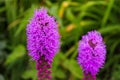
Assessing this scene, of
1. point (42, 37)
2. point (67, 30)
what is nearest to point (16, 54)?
point (67, 30)

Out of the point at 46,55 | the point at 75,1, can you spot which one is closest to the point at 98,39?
the point at 46,55

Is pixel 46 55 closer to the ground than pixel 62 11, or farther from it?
closer to the ground

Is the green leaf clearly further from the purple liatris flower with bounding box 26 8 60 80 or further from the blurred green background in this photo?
the purple liatris flower with bounding box 26 8 60 80

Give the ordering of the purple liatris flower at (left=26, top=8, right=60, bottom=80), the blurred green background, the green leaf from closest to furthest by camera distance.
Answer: the purple liatris flower at (left=26, top=8, right=60, bottom=80), the green leaf, the blurred green background

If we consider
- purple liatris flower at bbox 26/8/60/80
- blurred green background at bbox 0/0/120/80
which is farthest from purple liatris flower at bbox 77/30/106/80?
blurred green background at bbox 0/0/120/80

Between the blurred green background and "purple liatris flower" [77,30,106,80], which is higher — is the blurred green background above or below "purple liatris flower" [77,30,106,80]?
above

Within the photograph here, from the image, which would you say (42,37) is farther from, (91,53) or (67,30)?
(67,30)

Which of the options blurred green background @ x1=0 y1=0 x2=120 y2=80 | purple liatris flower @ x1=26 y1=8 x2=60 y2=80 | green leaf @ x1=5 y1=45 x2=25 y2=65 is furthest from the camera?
blurred green background @ x1=0 y1=0 x2=120 y2=80

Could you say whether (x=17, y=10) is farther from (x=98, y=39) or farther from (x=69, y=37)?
(x=98, y=39)

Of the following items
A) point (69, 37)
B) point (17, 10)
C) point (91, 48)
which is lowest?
point (91, 48)
